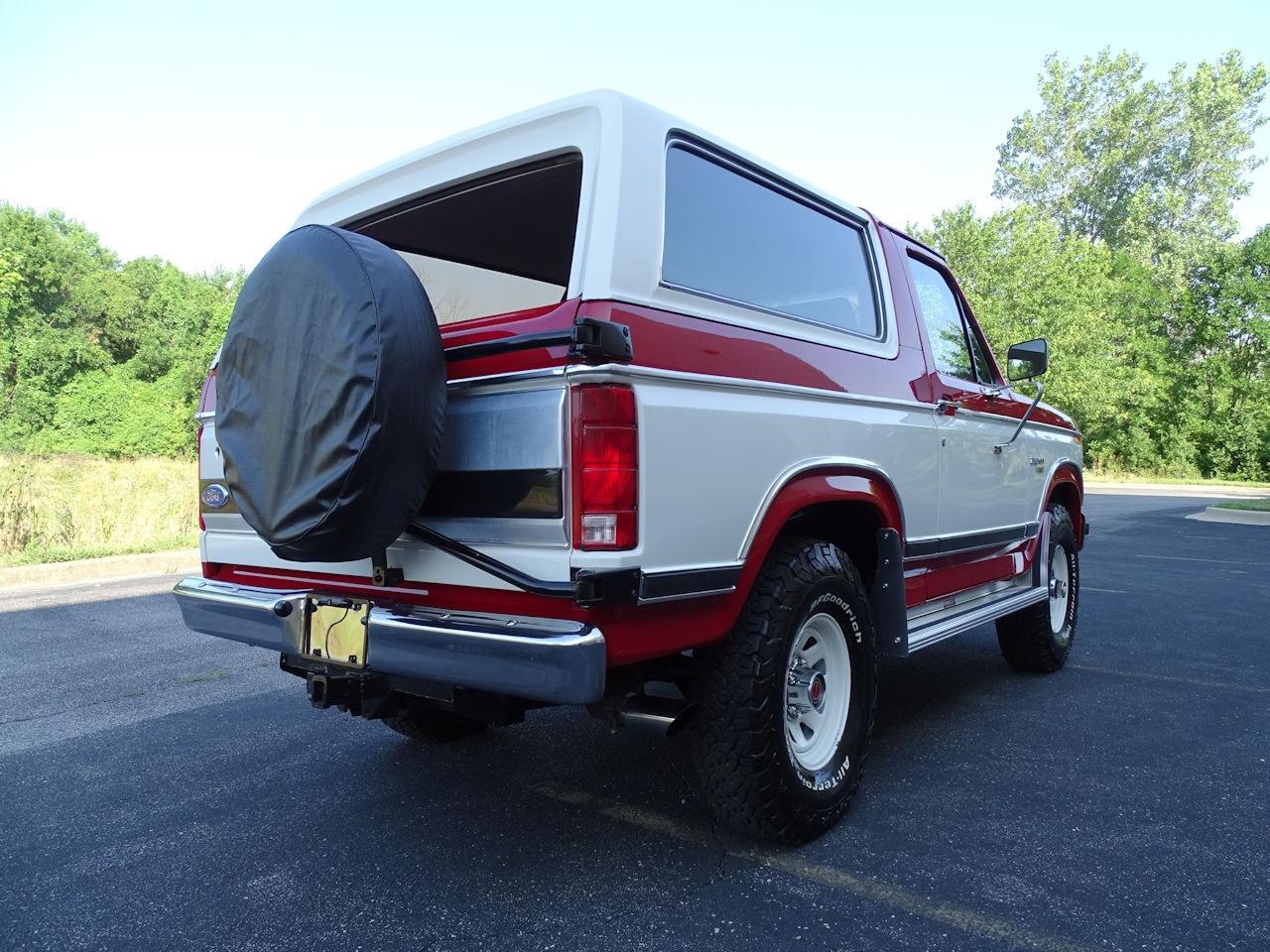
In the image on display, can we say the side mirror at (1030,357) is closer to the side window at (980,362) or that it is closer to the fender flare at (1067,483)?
the side window at (980,362)

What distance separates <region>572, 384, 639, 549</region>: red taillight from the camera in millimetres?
2111

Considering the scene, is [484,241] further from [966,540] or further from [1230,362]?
[1230,362]

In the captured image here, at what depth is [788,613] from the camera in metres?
2.61

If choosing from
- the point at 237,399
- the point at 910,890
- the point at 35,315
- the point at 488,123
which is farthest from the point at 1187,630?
the point at 35,315

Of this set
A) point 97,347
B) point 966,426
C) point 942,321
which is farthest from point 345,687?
point 97,347

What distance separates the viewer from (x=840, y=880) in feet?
8.27

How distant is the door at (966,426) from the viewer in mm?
3717

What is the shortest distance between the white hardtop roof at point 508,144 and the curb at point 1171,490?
22753 mm

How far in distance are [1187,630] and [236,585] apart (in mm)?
6115

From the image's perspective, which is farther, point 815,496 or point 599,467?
point 815,496

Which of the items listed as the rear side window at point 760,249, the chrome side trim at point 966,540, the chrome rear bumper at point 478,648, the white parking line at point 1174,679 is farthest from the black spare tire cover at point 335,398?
the white parking line at point 1174,679

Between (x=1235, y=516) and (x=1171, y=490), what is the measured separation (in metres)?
9.76

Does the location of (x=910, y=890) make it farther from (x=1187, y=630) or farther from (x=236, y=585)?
(x=1187, y=630)

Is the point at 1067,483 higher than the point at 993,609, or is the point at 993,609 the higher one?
the point at 1067,483
